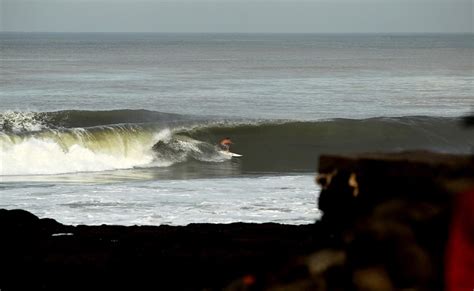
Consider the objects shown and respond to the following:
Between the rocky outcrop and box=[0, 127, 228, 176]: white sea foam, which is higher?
the rocky outcrop

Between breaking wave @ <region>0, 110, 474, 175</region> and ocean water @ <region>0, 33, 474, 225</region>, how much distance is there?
5cm

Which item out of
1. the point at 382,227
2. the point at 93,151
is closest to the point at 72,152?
the point at 93,151

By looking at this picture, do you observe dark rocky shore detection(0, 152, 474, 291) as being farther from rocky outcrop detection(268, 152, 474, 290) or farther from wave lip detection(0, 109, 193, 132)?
wave lip detection(0, 109, 193, 132)

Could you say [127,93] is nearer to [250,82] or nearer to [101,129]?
[250,82]

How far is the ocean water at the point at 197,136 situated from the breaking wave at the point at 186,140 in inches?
2.0

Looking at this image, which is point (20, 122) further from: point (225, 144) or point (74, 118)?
point (225, 144)

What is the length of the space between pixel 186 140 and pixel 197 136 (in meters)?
1.44

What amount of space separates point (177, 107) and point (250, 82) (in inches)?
920

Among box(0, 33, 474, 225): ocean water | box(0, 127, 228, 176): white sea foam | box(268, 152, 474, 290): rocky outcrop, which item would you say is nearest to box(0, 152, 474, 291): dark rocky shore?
box(268, 152, 474, 290): rocky outcrop

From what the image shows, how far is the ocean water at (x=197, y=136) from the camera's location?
20.6m

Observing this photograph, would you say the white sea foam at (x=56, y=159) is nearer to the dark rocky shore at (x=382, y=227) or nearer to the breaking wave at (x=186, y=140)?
the breaking wave at (x=186, y=140)

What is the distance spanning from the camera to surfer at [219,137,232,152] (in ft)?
117

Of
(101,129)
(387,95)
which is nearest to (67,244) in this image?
(101,129)

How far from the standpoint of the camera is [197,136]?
3819cm
